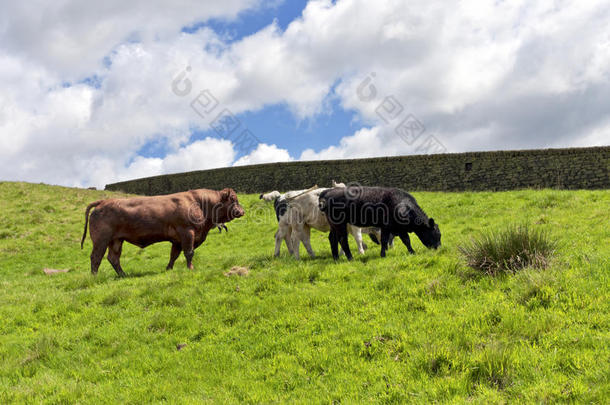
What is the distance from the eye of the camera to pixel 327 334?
5.64 meters

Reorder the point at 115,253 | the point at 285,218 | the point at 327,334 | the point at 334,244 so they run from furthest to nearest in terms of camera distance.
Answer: the point at 115,253 < the point at 285,218 < the point at 334,244 < the point at 327,334

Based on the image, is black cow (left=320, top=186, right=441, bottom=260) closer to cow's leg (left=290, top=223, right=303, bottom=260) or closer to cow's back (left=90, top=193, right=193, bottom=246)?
cow's leg (left=290, top=223, right=303, bottom=260)

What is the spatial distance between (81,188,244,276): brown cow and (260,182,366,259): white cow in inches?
84.5

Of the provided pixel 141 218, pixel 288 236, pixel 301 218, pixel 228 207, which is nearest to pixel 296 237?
pixel 301 218

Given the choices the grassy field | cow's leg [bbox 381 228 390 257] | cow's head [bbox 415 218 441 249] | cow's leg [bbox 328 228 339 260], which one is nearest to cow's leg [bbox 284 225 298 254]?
the grassy field

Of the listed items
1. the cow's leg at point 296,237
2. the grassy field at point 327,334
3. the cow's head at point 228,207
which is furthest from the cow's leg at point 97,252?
the cow's leg at point 296,237

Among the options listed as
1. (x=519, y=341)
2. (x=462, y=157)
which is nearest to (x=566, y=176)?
(x=462, y=157)

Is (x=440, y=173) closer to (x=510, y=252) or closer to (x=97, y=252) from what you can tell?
(x=510, y=252)

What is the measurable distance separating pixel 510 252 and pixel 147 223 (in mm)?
7854

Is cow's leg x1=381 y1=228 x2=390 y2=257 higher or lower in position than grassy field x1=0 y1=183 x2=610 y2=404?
higher

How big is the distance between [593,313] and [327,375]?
123 inches

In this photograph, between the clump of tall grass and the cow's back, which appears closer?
the clump of tall grass

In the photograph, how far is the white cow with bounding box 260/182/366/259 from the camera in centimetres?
997

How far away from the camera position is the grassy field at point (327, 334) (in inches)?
172
